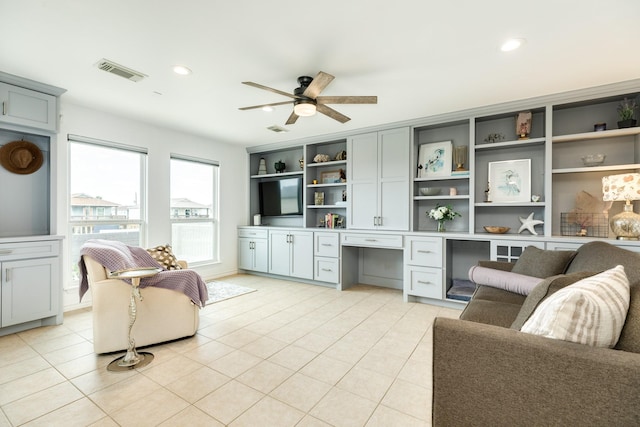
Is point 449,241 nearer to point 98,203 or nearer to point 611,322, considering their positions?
point 611,322

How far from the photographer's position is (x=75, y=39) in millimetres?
2201

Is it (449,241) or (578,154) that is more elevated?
(578,154)

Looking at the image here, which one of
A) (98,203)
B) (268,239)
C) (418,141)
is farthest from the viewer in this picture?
(268,239)

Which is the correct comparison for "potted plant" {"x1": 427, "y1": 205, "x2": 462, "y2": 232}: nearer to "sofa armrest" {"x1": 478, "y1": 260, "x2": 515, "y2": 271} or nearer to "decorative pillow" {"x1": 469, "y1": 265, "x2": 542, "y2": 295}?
"sofa armrest" {"x1": 478, "y1": 260, "x2": 515, "y2": 271}

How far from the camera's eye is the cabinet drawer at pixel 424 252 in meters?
3.74

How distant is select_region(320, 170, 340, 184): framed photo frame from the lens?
5.11 m

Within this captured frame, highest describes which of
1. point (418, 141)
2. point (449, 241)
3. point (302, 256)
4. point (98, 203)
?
point (418, 141)

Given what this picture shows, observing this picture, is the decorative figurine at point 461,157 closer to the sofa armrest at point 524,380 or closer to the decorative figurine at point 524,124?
the decorative figurine at point 524,124

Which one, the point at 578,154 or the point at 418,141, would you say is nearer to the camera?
the point at 578,154

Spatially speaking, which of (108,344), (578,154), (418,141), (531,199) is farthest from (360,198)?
(108,344)

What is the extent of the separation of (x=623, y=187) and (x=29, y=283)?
578cm

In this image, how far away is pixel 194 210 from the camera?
5.02m

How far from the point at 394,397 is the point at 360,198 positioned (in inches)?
120

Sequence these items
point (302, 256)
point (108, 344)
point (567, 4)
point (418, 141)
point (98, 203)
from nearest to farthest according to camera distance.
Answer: point (567, 4) < point (108, 344) < point (98, 203) < point (418, 141) < point (302, 256)
